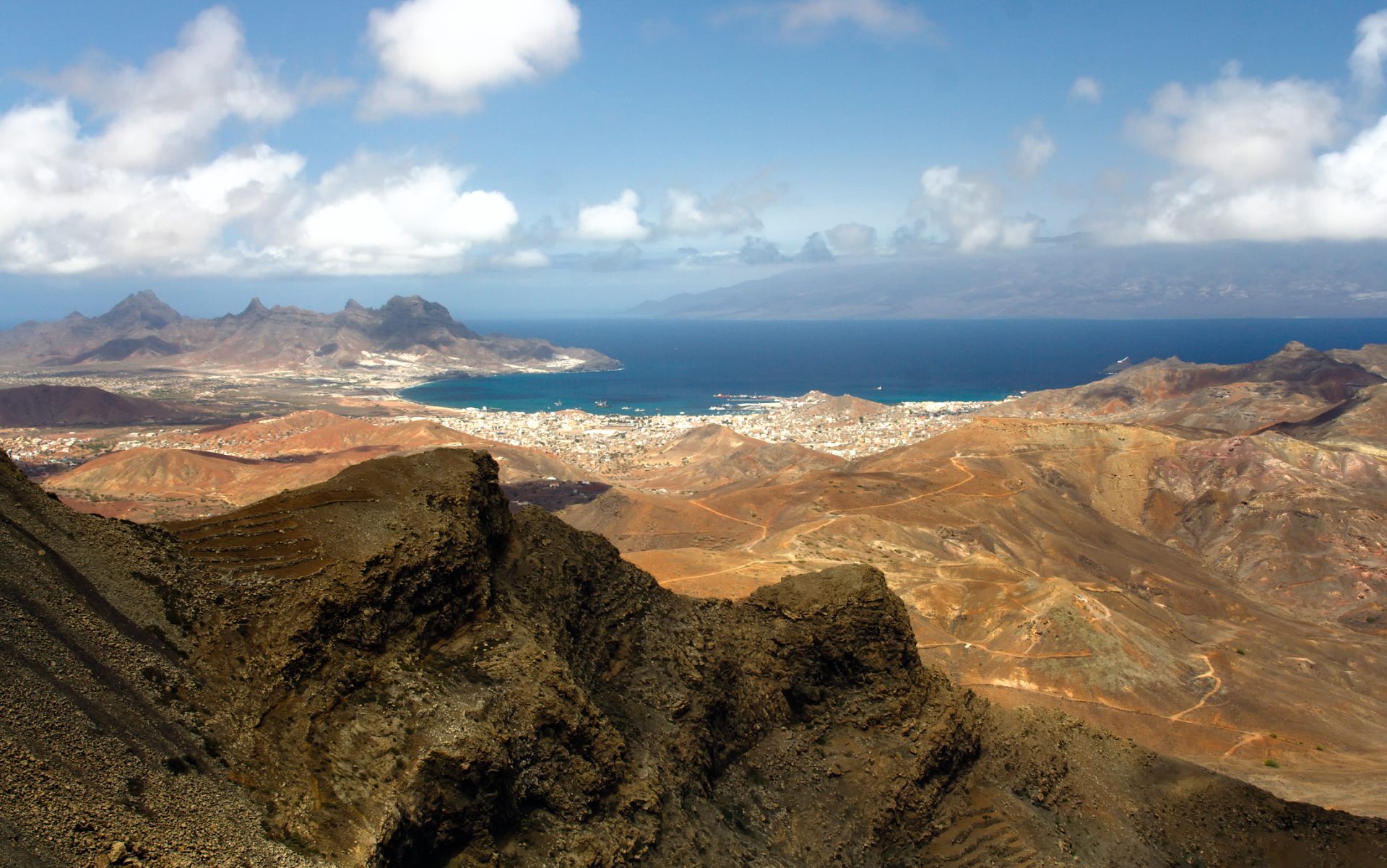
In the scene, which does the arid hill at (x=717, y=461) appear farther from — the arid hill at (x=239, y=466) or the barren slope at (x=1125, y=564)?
the barren slope at (x=1125, y=564)

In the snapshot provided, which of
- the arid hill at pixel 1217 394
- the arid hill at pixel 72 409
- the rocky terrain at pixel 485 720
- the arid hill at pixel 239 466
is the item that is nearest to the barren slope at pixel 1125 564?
the rocky terrain at pixel 485 720

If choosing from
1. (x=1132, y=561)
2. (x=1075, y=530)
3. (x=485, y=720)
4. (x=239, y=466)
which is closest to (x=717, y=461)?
(x=1075, y=530)

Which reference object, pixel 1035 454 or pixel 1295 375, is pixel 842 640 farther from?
pixel 1295 375

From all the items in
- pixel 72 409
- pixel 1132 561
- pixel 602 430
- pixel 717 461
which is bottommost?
pixel 1132 561

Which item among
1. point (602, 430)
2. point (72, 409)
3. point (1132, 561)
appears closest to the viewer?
point (1132, 561)

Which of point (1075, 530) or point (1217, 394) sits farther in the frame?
point (1217, 394)

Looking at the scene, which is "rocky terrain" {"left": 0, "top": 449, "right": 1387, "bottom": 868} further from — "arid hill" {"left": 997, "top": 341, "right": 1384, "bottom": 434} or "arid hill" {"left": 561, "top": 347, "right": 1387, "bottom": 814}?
"arid hill" {"left": 997, "top": 341, "right": 1384, "bottom": 434}

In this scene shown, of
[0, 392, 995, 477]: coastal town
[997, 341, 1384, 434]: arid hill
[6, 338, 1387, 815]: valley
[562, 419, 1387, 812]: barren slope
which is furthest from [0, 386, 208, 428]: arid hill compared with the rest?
[997, 341, 1384, 434]: arid hill

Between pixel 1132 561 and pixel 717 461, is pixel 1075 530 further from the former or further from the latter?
pixel 717 461
